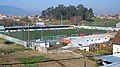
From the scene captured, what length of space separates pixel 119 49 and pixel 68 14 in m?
35.5

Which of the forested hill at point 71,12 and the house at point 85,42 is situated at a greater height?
the forested hill at point 71,12

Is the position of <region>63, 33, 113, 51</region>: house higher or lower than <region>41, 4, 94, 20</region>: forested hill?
lower

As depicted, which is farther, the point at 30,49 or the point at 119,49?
the point at 30,49

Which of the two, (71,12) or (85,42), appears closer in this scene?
(85,42)

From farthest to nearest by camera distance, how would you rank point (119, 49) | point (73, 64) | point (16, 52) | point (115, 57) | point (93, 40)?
point (93, 40) < point (16, 52) < point (73, 64) < point (119, 49) < point (115, 57)

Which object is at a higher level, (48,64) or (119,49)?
(119,49)

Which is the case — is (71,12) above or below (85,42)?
above

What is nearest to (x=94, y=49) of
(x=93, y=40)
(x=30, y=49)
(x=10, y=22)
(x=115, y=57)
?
(x=93, y=40)

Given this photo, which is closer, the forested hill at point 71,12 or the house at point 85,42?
the house at point 85,42

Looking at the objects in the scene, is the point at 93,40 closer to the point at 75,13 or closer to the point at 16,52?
the point at 16,52

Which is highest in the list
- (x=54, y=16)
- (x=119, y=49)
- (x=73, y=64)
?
(x=54, y=16)

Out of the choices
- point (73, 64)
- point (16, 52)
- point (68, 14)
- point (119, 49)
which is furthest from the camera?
point (68, 14)

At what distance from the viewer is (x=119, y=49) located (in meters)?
9.38

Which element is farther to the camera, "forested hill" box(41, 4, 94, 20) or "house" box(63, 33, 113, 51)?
"forested hill" box(41, 4, 94, 20)
